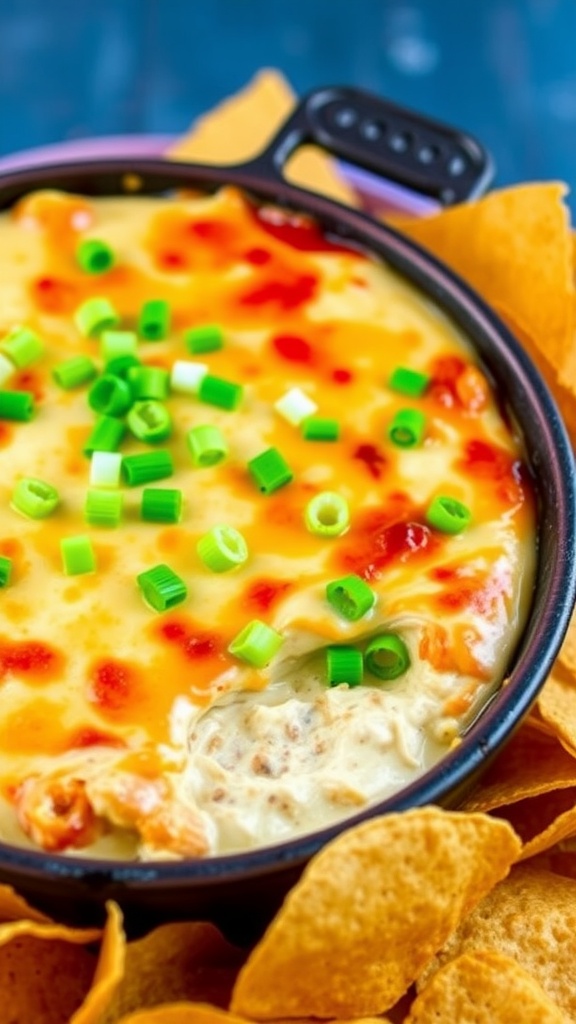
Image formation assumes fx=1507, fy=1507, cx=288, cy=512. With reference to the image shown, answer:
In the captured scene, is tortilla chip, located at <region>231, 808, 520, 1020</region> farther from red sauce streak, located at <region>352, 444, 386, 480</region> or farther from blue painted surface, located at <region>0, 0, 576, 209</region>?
blue painted surface, located at <region>0, 0, 576, 209</region>

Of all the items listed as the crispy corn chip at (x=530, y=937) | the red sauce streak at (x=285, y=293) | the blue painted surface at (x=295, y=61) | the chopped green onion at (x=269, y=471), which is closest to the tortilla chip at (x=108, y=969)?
the crispy corn chip at (x=530, y=937)

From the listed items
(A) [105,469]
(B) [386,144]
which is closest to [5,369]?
(A) [105,469]

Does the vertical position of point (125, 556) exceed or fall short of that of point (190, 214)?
it falls short

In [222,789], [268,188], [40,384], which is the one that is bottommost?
[222,789]

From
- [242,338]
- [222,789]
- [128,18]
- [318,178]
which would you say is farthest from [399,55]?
[222,789]

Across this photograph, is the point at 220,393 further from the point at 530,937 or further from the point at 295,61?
the point at 295,61

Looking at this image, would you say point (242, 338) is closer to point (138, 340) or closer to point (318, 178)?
point (138, 340)

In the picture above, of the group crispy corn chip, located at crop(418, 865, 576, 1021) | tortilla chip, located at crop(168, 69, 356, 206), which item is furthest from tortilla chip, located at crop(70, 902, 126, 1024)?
tortilla chip, located at crop(168, 69, 356, 206)
